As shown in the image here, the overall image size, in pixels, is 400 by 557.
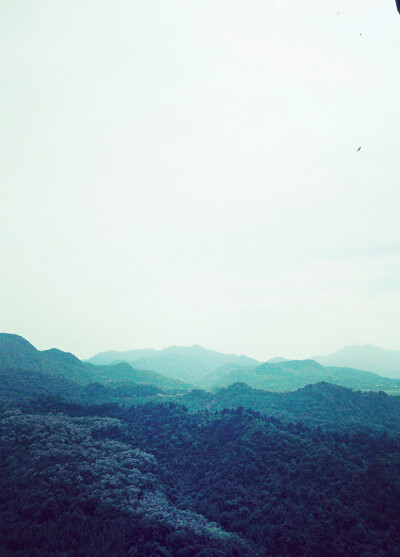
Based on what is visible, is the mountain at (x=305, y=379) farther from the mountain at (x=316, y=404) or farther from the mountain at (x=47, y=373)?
the mountain at (x=47, y=373)

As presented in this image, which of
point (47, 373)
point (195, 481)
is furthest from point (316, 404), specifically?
point (47, 373)

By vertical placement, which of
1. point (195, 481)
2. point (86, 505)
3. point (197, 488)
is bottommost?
point (197, 488)

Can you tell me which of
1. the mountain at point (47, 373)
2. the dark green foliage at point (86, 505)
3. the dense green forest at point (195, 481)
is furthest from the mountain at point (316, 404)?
the dark green foliage at point (86, 505)

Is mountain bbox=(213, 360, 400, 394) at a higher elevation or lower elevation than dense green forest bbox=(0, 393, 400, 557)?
higher

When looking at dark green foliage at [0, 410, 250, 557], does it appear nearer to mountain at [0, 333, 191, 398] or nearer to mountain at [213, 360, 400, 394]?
mountain at [0, 333, 191, 398]

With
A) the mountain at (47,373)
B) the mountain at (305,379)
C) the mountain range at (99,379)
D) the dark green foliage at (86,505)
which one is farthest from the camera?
the mountain at (305,379)

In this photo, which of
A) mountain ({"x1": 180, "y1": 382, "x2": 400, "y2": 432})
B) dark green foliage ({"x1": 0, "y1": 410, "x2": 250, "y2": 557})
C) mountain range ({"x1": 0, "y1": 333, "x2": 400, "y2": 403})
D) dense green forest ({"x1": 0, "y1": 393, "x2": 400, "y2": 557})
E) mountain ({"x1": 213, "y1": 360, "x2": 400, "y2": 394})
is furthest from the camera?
mountain ({"x1": 213, "y1": 360, "x2": 400, "y2": 394})

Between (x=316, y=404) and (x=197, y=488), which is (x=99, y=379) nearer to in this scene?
(x=316, y=404)

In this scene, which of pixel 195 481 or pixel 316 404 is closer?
pixel 195 481

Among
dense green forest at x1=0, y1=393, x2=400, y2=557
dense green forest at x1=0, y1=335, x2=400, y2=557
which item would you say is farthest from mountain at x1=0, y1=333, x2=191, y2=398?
dense green forest at x1=0, y1=393, x2=400, y2=557
